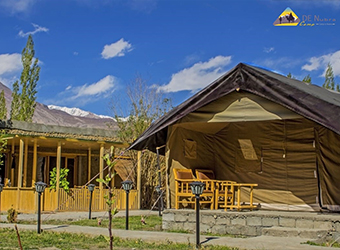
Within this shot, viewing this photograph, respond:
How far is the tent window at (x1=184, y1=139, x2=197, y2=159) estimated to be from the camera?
11117mm

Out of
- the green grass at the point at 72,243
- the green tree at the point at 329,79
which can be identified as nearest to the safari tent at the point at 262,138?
the green grass at the point at 72,243

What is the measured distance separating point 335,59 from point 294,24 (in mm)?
14862

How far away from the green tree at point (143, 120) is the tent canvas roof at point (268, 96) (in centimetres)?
724

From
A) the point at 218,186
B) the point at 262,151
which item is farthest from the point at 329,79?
the point at 218,186

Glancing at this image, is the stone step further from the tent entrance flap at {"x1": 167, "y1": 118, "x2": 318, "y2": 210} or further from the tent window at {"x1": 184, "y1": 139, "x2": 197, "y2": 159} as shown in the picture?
the tent window at {"x1": 184, "y1": 139, "x2": 197, "y2": 159}

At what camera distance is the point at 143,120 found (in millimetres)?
18875

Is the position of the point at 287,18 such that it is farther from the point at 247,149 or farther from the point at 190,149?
the point at 190,149

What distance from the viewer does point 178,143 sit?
1080cm

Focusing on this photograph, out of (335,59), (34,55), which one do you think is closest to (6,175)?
(34,55)

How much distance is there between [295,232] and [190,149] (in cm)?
408

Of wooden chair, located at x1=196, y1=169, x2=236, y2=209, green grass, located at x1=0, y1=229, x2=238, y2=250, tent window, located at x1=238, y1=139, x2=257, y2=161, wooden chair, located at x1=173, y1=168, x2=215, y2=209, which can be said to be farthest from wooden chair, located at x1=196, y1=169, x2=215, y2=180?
green grass, located at x1=0, y1=229, x2=238, y2=250

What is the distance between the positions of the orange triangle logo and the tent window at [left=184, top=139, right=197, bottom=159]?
5663 millimetres

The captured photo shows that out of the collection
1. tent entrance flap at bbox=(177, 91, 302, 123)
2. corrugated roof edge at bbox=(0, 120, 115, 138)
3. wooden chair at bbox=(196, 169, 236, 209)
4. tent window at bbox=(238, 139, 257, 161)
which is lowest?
wooden chair at bbox=(196, 169, 236, 209)

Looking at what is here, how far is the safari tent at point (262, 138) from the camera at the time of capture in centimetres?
889
